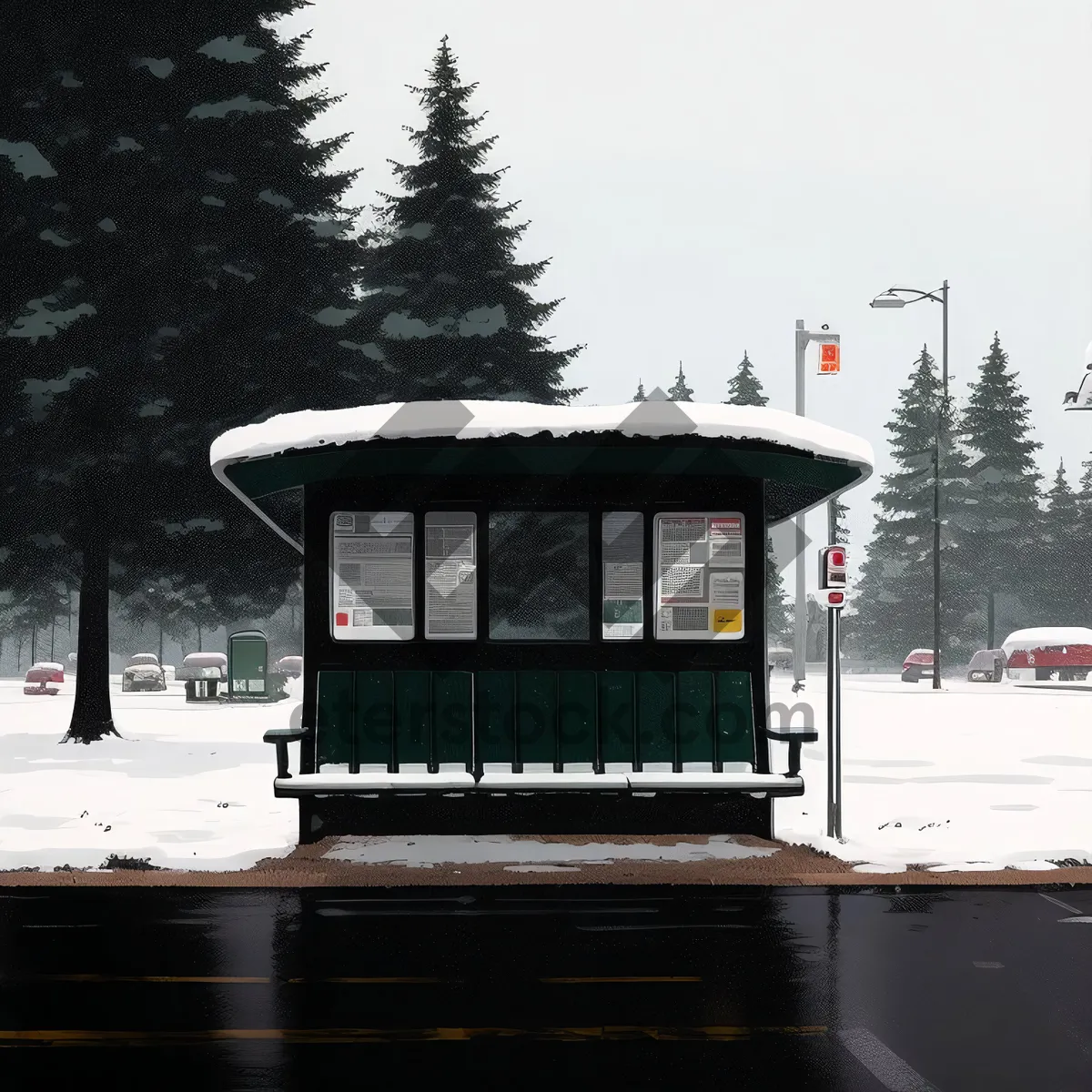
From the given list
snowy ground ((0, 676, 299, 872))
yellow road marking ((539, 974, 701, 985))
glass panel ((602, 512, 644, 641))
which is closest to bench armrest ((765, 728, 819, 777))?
glass panel ((602, 512, 644, 641))

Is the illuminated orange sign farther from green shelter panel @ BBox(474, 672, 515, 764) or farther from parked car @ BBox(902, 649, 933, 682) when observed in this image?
parked car @ BBox(902, 649, 933, 682)

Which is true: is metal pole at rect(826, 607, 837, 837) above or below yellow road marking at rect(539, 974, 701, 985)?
above

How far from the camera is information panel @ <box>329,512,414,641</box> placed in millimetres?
12453

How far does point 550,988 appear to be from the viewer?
7.34m

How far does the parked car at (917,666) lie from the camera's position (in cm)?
6475

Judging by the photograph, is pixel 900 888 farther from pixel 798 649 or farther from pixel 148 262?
pixel 798 649

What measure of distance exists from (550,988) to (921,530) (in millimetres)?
90750

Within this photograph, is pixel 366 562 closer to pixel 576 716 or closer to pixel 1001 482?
pixel 576 716

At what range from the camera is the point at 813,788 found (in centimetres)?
1700

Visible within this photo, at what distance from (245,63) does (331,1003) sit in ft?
63.9

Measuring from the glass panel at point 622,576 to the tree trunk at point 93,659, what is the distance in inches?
490

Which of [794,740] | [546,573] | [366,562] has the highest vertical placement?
[546,573]

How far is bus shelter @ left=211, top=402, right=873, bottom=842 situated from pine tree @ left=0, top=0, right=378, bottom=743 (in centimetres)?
1037

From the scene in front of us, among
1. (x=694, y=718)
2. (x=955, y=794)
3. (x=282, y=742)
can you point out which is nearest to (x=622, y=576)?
(x=694, y=718)
